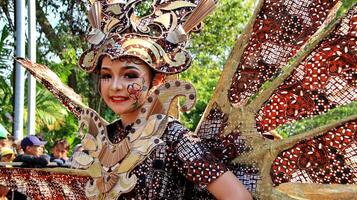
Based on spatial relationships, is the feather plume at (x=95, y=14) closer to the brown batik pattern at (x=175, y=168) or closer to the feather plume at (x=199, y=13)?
the feather plume at (x=199, y=13)

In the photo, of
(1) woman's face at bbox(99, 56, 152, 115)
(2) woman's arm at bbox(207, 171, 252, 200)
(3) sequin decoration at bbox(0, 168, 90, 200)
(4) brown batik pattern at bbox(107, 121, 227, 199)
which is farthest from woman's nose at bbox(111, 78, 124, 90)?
(3) sequin decoration at bbox(0, 168, 90, 200)

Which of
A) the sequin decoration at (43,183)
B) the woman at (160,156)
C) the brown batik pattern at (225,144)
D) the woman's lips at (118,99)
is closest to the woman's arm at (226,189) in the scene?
the woman at (160,156)

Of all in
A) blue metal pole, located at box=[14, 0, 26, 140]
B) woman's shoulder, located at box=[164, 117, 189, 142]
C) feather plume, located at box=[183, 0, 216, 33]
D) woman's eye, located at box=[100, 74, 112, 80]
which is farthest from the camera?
blue metal pole, located at box=[14, 0, 26, 140]

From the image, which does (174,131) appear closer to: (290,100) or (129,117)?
(129,117)

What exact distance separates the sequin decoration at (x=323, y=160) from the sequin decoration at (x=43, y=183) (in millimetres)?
961

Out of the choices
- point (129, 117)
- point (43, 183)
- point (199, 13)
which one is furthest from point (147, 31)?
point (43, 183)

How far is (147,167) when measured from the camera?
2881mm

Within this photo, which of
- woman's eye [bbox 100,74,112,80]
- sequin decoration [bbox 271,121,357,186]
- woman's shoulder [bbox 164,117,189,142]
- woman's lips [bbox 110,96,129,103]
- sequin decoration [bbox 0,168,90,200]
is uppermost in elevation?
woman's eye [bbox 100,74,112,80]

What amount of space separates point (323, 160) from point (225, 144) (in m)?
0.39

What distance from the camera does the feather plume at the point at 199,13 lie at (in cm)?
308

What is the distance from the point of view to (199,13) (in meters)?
3.10

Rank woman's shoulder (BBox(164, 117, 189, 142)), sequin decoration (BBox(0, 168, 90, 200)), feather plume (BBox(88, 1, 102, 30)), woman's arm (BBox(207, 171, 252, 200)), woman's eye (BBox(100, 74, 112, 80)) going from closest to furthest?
woman's arm (BBox(207, 171, 252, 200)), woman's shoulder (BBox(164, 117, 189, 142)), woman's eye (BBox(100, 74, 112, 80)), feather plume (BBox(88, 1, 102, 30)), sequin decoration (BBox(0, 168, 90, 200))

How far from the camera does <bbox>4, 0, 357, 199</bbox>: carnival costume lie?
111 inches

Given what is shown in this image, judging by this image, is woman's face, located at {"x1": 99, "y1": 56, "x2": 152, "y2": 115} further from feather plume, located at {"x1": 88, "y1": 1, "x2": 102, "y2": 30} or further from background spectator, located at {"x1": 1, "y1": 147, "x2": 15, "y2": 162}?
background spectator, located at {"x1": 1, "y1": 147, "x2": 15, "y2": 162}
